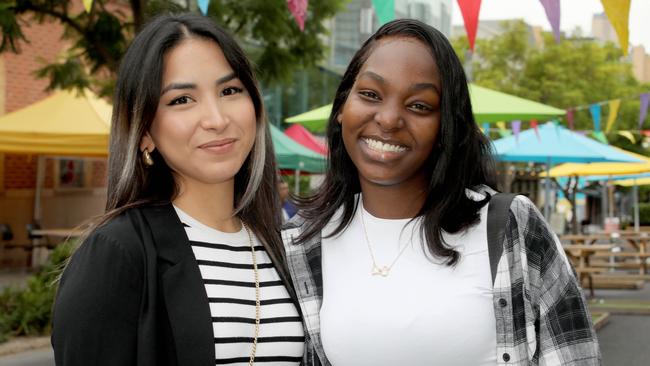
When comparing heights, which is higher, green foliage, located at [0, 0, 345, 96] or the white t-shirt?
green foliage, located at [0, 0, 345, 96]

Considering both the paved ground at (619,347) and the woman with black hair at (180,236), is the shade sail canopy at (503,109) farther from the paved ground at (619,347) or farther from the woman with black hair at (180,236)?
the woman with black hair at (180,236)

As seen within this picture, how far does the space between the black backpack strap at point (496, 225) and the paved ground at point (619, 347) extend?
6646 mm

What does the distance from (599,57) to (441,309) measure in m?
33.4

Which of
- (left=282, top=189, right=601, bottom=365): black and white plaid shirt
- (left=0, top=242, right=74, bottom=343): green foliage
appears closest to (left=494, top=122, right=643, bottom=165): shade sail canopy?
(left=0, top=242, right=74, bottom=343): green foliage

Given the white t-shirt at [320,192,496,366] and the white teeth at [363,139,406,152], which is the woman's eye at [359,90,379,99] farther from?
the white t-shirt at [320,192,496,366]

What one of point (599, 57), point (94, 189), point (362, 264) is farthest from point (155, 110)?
point (599, 57)

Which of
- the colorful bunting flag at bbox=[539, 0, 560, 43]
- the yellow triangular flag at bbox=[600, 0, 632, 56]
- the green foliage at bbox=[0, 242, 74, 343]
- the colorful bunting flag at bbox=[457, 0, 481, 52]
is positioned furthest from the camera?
the green foliage at bbox=[0, 242, 74, 343]

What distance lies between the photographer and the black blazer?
7.55 ft

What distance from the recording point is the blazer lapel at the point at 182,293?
2.42 metres

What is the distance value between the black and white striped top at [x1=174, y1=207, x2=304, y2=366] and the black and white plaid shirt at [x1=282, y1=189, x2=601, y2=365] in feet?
2.18

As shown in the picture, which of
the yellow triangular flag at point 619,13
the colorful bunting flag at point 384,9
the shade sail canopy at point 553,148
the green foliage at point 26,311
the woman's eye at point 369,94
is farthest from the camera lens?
the shade sail canopy at point 553,148

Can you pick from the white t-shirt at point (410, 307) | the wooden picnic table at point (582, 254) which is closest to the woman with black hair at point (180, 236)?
the white t-shirt at point (410, 307)

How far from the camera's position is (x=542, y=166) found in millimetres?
35875

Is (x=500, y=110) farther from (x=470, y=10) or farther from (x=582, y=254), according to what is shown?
(x=470, y=10)
